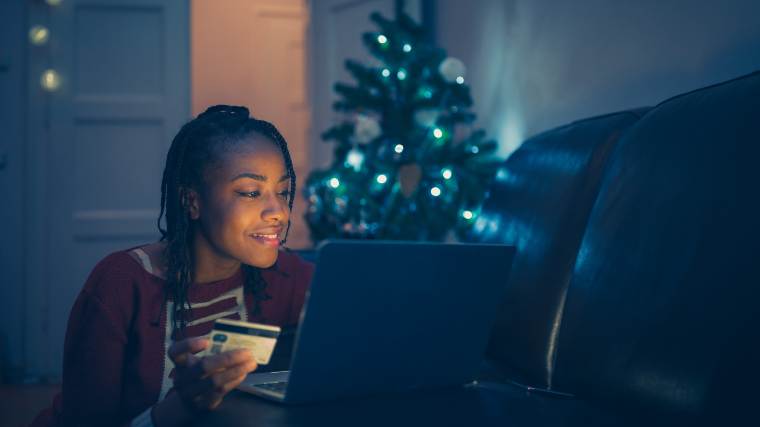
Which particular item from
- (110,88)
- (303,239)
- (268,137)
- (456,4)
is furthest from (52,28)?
(268,137)

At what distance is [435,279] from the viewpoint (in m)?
1.00

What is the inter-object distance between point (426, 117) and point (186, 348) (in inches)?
A: 89.0

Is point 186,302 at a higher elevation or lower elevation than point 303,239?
higher

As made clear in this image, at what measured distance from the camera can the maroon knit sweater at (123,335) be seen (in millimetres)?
1205

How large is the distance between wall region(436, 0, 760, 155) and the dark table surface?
918 millimetres

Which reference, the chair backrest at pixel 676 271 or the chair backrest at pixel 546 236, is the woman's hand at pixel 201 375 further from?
the chair backrest at pixel 546 236

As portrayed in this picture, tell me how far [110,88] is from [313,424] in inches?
140

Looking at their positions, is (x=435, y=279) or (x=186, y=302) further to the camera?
(x=186, y=302)

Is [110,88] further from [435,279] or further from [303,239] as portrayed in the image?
[435,279]

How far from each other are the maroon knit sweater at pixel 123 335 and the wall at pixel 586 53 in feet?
3.80

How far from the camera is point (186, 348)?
95cm

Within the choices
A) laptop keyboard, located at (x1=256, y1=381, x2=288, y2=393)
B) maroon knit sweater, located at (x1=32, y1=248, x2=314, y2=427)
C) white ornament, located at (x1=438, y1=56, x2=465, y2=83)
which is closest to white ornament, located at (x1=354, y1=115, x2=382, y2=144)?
white ornament, located at (x1=438, y1=56, x2=465, y2=83)

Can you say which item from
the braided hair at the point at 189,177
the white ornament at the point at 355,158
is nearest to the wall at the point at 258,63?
the white ornament at the point at 355,158

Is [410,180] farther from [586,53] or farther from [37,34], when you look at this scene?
[37,34]
